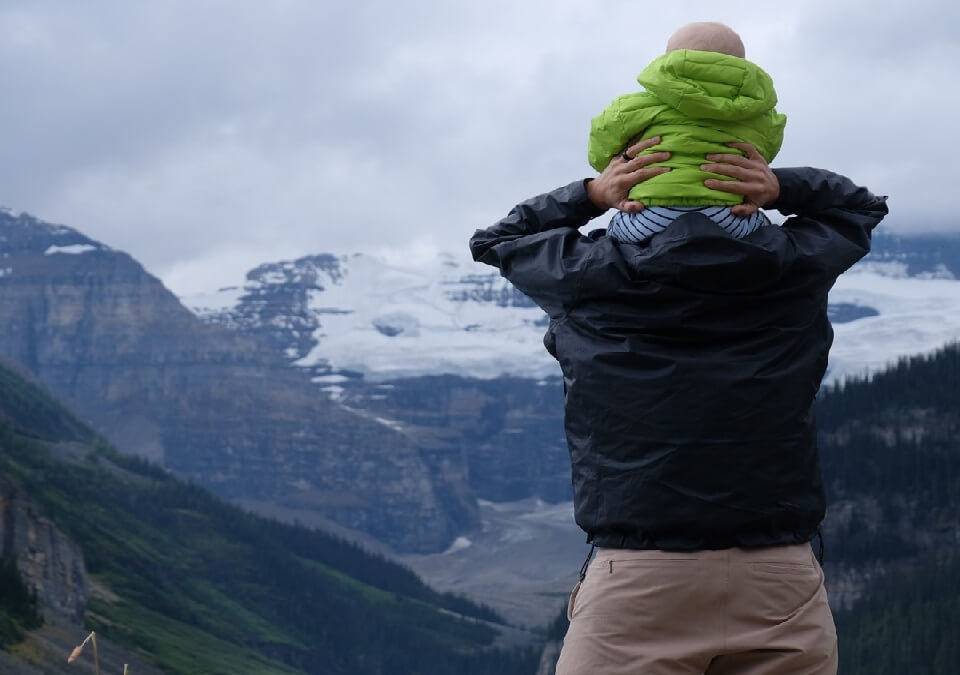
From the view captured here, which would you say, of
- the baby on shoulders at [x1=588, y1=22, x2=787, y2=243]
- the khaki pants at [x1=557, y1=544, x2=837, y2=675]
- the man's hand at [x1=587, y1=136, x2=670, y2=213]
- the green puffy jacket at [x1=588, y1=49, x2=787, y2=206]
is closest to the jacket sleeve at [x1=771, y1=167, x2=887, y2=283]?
the baby on shoulders at [x1=588, y1=22, x2=787, y2=243]

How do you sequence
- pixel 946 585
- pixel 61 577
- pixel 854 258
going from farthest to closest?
pixel 61 577, pixel 946 585, pixel 854 258

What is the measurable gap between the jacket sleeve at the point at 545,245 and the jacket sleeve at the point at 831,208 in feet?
3.19

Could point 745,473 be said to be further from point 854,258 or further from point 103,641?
point 103,641

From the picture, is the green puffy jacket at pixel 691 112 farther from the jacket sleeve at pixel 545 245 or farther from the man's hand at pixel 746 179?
the jacket sleeve at pixel 545 245

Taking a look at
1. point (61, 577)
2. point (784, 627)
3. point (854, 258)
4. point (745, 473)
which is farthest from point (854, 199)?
point (61, 577)

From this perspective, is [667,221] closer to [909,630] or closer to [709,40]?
[709,40]

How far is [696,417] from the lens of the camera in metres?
7.26

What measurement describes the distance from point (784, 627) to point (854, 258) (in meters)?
1.90

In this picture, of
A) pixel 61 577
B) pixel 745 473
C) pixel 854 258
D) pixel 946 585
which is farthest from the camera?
pixel 61 577

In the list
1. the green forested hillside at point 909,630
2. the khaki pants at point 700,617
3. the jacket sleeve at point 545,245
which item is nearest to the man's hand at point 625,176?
the jacket sleeve at point 545,245

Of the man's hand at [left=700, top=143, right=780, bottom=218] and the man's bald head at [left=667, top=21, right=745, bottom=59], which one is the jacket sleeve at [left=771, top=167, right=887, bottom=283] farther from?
the man's bald head at [left=667, top=21, right=745, bottom=59]

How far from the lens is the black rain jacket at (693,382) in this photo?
727 cm

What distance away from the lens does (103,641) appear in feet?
577

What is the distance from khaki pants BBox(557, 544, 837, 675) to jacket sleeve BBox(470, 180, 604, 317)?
1.34m
